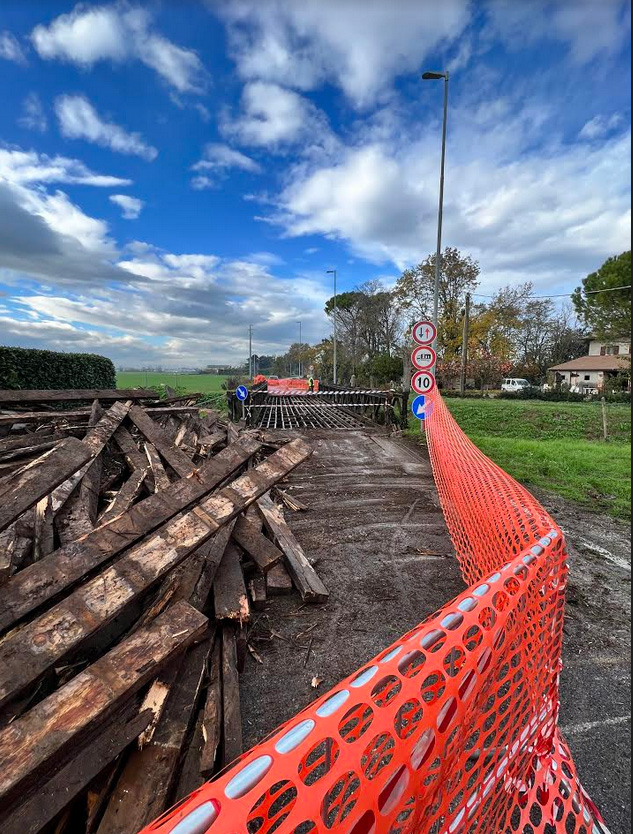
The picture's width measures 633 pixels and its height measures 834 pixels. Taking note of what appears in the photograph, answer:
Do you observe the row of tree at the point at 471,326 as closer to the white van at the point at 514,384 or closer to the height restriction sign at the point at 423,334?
the white van at the point at 514,384

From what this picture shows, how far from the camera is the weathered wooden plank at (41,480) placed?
7.79 ft

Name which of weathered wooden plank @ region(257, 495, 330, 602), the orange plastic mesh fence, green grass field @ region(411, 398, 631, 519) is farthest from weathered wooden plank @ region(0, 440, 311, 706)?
green grass field @ region(411, 398, 631, 519)

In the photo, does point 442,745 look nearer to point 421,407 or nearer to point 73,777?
point 73,777

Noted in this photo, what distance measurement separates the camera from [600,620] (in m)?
3.16

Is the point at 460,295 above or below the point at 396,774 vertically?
above

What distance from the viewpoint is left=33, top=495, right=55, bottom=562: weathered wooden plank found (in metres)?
2.85

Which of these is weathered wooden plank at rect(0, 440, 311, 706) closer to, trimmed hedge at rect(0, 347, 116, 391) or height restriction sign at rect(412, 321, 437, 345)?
height restriction sign at rect(412, 321, 437, 345)

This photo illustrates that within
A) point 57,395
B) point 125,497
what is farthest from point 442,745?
point 57,395

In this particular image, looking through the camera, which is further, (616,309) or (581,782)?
(616,309)

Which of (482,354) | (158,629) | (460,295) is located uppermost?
(460,295)

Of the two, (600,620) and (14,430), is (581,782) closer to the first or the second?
(600,620)

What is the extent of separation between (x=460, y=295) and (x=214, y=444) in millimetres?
34269

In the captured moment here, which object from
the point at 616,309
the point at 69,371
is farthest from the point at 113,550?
the point at 616,309

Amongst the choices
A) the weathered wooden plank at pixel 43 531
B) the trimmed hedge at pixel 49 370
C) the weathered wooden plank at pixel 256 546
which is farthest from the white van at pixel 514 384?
the weathered wooden plank at pixel 43 531
